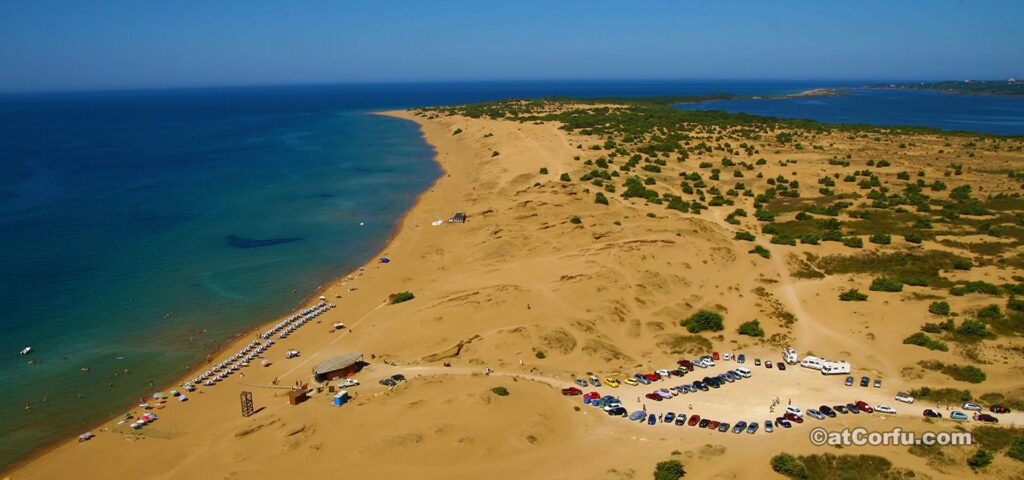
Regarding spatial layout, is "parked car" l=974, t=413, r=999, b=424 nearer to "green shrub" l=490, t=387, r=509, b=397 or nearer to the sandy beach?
the sandy beach

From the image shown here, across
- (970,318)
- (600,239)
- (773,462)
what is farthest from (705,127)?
(773,462)

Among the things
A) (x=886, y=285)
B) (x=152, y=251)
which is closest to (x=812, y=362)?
(x=886, y=285)

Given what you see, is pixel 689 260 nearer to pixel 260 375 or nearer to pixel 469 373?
pixel 469 373

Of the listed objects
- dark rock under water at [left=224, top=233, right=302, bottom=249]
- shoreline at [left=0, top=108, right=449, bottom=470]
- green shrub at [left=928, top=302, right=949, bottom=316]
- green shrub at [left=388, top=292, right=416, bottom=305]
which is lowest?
shoreline at [left=0, top=108, right=449, bottom=470]

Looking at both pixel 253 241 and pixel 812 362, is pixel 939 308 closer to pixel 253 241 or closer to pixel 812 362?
pixel 812 362

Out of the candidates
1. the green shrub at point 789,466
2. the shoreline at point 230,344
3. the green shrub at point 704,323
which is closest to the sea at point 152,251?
the shoreline at point 230,344

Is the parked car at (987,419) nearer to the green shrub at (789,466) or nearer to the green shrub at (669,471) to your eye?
A: the green shrub at (789,466)

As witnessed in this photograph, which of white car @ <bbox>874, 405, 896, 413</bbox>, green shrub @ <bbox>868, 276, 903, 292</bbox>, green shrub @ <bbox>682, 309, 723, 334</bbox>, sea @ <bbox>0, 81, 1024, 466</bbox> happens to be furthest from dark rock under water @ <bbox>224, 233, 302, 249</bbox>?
green shrub @ <bbox>868, 276, 903, 292</bbox>
